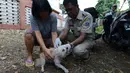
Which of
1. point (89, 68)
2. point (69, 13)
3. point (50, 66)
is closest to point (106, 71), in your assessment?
point (89, 68)

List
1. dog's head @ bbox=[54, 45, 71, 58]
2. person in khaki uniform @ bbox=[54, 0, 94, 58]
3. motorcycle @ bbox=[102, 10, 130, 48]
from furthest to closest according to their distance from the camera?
motorcycle @ bbox=[102, 10, 130, 48] < person in khaki uniform @ bbox=[54, 0, 94, 58] < dog's head @ bbox=[54, 45, 71, 58]

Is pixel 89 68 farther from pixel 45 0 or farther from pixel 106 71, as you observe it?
pixel 45 0

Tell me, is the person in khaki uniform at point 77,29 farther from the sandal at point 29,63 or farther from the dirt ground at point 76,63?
the sandal at point 29,63

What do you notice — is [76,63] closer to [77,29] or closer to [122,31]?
[77,29]

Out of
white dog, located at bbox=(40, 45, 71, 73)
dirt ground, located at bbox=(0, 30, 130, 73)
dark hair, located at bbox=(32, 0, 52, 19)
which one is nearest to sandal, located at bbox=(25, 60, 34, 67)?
dirt ground, located at bbox=(0, 30, 130, 73)

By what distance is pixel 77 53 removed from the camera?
2.91 metres

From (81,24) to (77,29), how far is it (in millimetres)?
126

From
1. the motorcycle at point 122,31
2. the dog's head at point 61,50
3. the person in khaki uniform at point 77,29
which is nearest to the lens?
A: the dog's head at point 61,50

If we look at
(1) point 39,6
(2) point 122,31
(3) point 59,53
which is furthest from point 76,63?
(2) point 122,31

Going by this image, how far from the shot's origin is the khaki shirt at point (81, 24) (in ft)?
9.82

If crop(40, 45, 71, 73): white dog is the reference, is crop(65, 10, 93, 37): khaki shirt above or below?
above

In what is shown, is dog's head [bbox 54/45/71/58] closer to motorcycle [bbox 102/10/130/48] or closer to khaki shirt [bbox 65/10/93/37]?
khaki shirt [bbox 65/10/93/37]

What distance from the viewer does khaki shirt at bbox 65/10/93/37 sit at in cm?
299

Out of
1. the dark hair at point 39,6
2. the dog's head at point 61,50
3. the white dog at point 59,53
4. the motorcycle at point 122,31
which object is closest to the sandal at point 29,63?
the white dog at point 59,53
